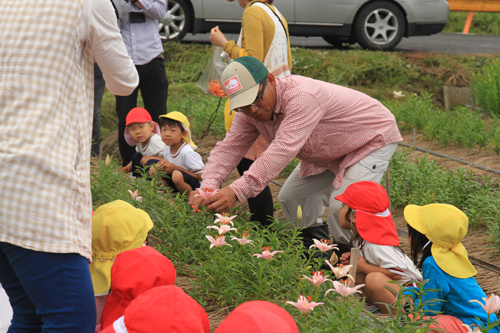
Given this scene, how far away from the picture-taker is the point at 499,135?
5.56m

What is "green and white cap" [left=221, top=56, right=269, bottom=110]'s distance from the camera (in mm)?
2941

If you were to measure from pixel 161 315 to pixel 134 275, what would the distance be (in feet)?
1.46

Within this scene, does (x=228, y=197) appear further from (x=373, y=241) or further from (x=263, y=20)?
(x=263, y=20)

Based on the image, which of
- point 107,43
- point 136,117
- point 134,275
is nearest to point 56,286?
point 134,275

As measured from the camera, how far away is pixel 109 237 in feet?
7.53

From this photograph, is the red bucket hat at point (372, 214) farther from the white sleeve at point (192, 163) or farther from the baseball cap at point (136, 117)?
the baseball cap at point (136, 117)

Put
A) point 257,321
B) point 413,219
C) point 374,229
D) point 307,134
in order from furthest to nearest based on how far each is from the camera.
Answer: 1. point 307,134
2. point 374,229
3. point 413,219
4. point 257,321

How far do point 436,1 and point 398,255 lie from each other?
7.93m

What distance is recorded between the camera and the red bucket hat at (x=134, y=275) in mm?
2076

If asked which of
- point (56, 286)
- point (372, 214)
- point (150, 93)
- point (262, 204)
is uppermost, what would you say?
point (56, 286)

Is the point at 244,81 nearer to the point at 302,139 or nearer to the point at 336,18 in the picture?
the point at 302,139

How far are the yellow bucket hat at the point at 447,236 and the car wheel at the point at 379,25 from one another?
7294 mm

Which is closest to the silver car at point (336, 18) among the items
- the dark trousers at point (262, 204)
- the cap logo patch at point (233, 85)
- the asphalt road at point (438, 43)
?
the asphalt road at point (438, 43)

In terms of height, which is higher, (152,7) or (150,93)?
(152,7)
